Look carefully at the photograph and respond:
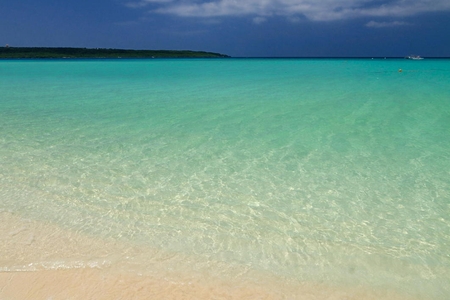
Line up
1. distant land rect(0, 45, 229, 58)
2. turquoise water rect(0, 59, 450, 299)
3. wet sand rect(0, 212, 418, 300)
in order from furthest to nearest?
distant land rect(0, 45, 229, 58)
turquoise water rect(0, 59, 450, 299)
wet sand rect(0, 212, 418, 300)

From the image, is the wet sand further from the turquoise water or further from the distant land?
the distant land

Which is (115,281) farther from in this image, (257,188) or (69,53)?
(69,53)

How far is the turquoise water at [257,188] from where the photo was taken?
4109 mm

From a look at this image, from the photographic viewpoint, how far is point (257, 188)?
5.86 meters

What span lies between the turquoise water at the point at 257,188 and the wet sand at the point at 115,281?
172mm

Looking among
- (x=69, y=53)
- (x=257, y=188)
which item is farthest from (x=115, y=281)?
(x=69, y=53)

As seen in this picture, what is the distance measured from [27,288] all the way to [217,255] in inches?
76.9

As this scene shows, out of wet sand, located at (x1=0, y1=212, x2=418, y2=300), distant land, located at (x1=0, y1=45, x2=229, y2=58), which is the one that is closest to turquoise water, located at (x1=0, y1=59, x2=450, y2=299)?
wet sand, located at (x1=0, y1=212, x2=418, y2=300)

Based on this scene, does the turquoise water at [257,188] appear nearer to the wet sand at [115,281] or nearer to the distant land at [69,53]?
the wet sand at [115,281]

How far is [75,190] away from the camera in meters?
5.75

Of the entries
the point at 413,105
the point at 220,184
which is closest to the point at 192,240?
the point at 220,184

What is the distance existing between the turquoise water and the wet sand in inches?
6.8

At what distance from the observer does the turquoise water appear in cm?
411

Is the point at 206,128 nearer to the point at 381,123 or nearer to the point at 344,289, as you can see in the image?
the point at 381,123
